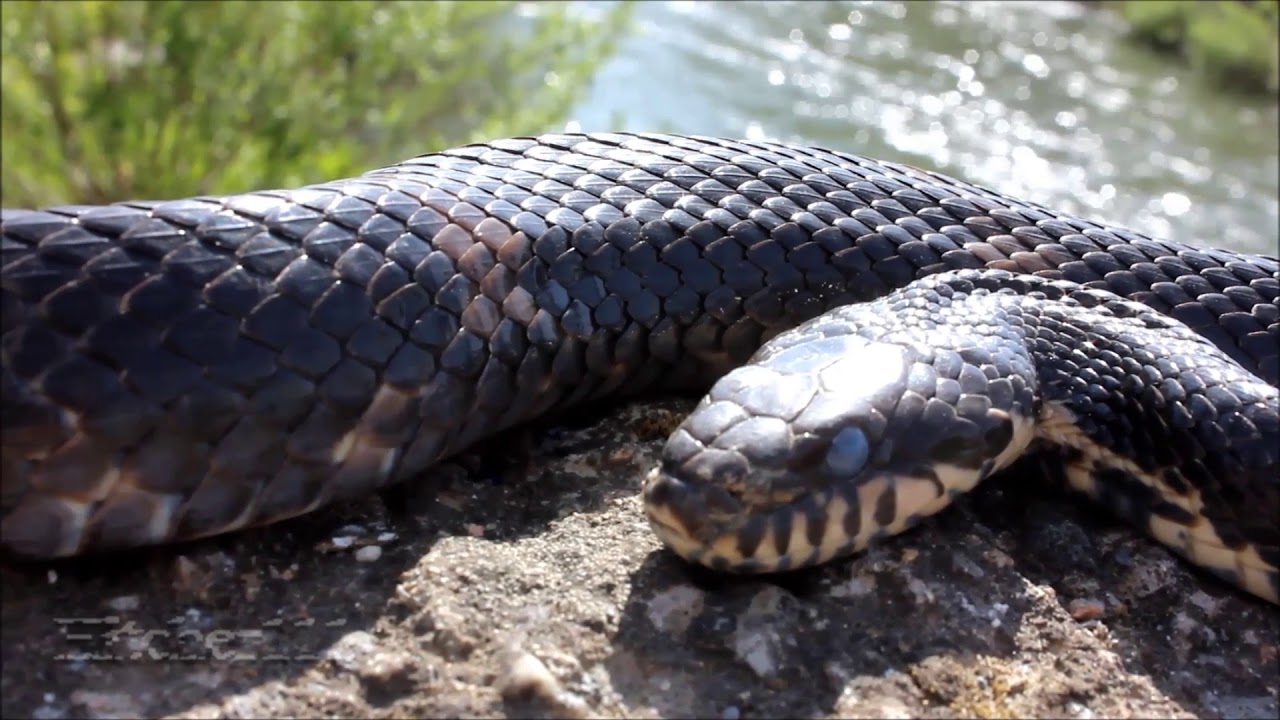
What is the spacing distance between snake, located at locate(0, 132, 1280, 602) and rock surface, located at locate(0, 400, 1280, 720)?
0.26 feet

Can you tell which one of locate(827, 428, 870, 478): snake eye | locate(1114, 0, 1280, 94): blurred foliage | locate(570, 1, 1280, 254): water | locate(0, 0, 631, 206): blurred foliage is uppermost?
locate(827, 428, 870, 478): snake eye

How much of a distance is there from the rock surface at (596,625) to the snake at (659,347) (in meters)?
0.08

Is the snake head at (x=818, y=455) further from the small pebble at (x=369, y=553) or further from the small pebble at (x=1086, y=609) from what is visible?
the small pebble at (x=369, y=553)

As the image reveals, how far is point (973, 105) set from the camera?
460 inches

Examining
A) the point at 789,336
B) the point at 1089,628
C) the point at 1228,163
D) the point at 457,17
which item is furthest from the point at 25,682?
the point at 1228,163

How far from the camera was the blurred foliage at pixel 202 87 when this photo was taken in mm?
5531

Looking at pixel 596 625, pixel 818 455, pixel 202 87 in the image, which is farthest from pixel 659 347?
pixel 202 87

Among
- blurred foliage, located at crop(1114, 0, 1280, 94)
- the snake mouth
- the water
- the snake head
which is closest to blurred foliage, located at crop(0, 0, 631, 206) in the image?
the water

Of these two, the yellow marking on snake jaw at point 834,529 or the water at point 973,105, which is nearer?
the yellow marking on snake jaw at point 834,529

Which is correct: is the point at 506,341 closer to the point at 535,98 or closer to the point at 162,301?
the point at 162,301

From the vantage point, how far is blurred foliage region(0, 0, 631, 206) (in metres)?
5.53

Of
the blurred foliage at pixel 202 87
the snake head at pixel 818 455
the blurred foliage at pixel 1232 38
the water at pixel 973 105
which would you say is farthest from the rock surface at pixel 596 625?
the blurred foliage at pixel 1232 38

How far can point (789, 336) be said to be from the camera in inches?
94.3

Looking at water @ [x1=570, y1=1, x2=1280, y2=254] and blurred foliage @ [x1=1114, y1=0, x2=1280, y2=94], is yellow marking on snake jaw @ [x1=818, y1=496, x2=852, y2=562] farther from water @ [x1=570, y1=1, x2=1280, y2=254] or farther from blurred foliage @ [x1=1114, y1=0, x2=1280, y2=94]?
blurred foliage @ [x1=1114, y1=0, x2=1280, y2=94]
